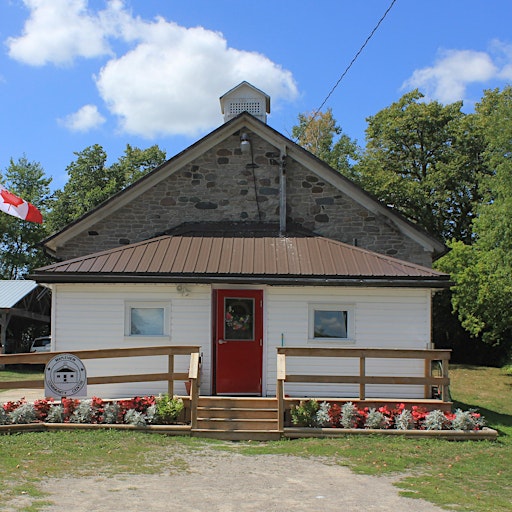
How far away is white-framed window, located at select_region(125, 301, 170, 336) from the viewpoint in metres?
12.5

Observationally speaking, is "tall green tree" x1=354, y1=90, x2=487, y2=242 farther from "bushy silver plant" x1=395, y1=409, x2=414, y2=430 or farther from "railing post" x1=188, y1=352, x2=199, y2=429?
"railing post" x1=188, y1=352, x2=199, y2=429

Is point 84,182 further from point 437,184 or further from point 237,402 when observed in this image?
point 237,402

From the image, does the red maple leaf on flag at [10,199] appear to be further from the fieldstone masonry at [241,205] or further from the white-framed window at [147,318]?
the white-framed window at [147,318]

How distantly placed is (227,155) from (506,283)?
1305 centimetres

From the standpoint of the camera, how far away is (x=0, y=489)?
654 centimetres

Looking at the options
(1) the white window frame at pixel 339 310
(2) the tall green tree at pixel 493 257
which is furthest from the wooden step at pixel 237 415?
(2) the tall green tree at pixel 493 257

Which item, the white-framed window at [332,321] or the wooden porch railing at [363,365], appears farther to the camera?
the white-framed window at [332,321]

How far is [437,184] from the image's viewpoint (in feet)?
111

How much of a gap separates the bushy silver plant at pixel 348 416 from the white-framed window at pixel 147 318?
3.93 metres

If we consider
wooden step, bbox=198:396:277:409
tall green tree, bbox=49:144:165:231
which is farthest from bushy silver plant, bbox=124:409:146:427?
tall green tree, bbox=49:144:165:231

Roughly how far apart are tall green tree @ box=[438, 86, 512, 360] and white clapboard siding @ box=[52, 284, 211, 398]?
13.5 m

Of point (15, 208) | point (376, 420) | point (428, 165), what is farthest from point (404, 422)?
point (428, 165)

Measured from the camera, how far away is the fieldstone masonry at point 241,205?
14867 millimetres

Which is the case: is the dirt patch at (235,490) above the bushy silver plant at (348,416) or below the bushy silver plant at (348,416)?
below
